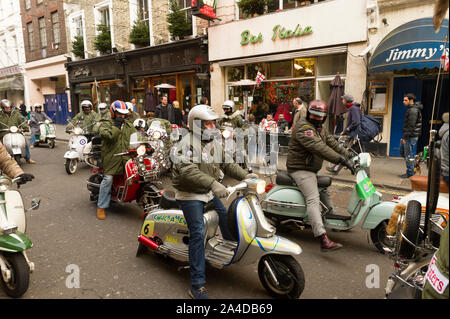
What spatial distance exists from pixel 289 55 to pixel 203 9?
4.32 m

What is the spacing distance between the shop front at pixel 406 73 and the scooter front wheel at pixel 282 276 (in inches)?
268

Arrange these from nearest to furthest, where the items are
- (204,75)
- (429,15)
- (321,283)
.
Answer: (321,283)
(429,15)
(204,75)

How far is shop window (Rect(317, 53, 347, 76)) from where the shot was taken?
37.6 ft

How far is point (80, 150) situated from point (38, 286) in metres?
6.59

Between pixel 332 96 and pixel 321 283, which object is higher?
pixel 332 96

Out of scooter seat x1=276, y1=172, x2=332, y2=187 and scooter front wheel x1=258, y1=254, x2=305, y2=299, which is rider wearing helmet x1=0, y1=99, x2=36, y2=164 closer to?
scooter seat x1=276, y1=172, x2=332, y2=187

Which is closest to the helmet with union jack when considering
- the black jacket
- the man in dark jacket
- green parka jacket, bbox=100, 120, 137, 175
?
green parka jacket, bbox=100, 120, 137, 175

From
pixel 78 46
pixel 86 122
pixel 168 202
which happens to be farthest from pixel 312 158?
pixel 78 46

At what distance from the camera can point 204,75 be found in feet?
49.2

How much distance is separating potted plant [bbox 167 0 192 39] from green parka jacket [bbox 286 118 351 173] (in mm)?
13326

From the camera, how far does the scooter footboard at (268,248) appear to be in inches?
116

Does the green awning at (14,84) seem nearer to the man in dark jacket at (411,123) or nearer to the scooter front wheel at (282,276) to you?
the man in dark jacket at (411,123)
